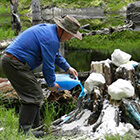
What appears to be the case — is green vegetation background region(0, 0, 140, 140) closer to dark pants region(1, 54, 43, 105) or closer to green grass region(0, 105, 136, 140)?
green grass region(0, 105, 136, 140)

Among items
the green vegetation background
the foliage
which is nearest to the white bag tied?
the green vegetation background

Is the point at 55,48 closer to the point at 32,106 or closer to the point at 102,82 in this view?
the point at 32,106

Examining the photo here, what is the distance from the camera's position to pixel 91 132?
3254 millimetres

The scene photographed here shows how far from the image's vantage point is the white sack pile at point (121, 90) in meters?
Answer: 3.36

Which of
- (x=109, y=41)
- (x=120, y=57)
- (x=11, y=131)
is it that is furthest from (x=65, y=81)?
(x=109, y=41)

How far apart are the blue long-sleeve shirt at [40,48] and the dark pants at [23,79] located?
74 mm

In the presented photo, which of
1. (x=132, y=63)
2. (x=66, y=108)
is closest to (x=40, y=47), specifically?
(x=132, y=63)

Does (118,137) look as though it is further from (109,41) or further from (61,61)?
(109,41)

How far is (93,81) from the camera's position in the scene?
378 centimetres

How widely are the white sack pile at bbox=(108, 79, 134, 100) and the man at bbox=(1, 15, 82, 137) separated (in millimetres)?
716

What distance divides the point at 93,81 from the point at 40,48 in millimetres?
1019

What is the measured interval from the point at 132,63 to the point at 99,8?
26.3 meters

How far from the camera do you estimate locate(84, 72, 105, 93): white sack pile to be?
378 cm

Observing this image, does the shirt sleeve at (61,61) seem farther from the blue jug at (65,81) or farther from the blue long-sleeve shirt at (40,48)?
the blue long-sleeve shirt at (40,48)
